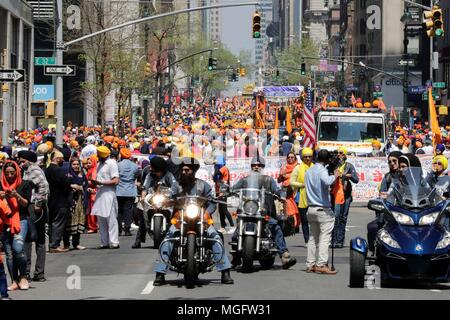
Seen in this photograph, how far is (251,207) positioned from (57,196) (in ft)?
14.9

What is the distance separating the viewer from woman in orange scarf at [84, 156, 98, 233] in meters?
25.2

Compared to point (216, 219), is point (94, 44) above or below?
above

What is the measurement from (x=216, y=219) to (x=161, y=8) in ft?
360

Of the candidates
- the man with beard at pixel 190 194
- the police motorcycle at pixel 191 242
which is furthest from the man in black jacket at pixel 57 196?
the police motorcycle at pixel 191 242

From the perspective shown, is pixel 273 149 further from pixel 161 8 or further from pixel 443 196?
pixel 161 8

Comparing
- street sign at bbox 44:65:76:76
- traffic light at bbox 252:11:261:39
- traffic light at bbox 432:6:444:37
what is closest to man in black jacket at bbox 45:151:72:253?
street sign at bbox 44:65:76:76

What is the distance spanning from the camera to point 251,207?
59.3 ft

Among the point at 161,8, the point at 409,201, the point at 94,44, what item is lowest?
the point at 409,201

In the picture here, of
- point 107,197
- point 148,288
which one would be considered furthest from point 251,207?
point 107,197

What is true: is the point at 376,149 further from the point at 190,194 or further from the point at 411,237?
the point at 411,237

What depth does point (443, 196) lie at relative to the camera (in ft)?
54.9
